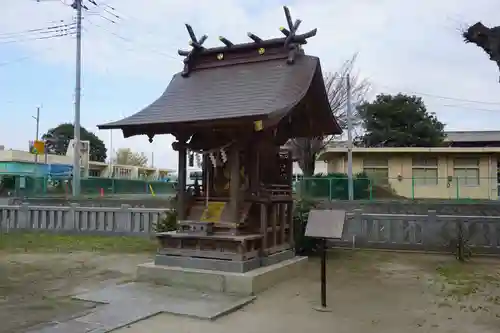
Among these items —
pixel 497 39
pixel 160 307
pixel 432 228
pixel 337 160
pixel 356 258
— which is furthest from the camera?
pixel 337 160

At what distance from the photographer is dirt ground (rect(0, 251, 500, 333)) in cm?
595

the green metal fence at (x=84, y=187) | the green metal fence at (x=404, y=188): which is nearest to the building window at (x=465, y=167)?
the green metal fence at (x=404, y=188)

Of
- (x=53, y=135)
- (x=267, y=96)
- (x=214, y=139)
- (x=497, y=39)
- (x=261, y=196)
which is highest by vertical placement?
(x=53, y=135)

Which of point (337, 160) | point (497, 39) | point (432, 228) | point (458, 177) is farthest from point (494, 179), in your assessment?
point (497, 39)

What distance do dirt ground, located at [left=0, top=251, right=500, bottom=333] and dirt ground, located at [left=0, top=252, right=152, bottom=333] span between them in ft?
0.04

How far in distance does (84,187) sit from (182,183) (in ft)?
80.1

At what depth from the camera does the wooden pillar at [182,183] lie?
29.9 ft

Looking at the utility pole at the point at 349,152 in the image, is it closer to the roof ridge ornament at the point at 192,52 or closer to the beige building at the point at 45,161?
the roof ridge ornament at the point at 192,52

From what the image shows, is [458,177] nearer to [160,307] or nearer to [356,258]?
[356,258]

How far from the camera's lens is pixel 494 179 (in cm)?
2991

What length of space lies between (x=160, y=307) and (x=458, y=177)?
27.0 metres

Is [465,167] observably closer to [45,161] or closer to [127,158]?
[45,161]

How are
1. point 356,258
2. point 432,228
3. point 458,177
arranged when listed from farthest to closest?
point 458,177 < point 432,228 < point 356,258

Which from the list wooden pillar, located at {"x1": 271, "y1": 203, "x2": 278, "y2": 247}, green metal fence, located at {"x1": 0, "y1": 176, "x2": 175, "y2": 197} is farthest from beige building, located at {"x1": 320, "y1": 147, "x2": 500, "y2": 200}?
wooden pillar, located at {"x1": 271, "y1": 203, "x2": 278, "y2": 247}
